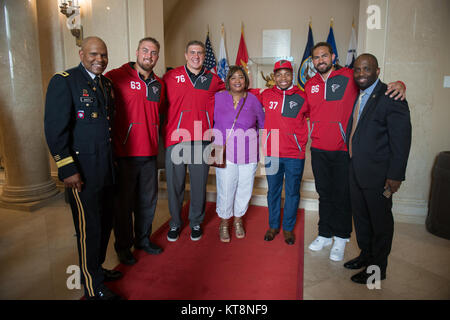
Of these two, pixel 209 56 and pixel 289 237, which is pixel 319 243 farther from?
pixel 209 56

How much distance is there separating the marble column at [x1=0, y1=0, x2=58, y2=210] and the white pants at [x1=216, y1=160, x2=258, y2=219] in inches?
106

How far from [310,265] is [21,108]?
160 inches

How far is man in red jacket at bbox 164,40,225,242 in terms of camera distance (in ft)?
8.66

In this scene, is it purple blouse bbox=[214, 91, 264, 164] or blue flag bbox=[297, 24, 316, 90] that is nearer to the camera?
purple blouse bbox=[214, 91, 264, 164]

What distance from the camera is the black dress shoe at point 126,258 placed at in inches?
96.4

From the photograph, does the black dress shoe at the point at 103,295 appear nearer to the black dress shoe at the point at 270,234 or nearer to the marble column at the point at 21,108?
the black dress shoe at the point at 270,234

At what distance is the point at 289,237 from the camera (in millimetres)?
2834

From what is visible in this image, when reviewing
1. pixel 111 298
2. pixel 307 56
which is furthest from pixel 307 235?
pixel 307 56

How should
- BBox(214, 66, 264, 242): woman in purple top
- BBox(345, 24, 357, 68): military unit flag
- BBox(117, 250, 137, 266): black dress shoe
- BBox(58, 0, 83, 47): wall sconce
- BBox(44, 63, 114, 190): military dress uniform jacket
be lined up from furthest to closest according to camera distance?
BBox(345, 24, 357, 68): military unit flag < BBox(58, 0, 83, 47): wall sconce < BBox(214, 66, 264, 242): woman in purple top < BBox(117, 250, 137, 266): black dress shoe < BBox(44, 63, 114, 190): military dress uniform jacket

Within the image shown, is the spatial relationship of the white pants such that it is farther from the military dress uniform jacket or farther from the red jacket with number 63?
the military dress uniform jacket

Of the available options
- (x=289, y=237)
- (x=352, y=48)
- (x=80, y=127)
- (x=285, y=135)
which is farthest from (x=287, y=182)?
(x=352, y=48)

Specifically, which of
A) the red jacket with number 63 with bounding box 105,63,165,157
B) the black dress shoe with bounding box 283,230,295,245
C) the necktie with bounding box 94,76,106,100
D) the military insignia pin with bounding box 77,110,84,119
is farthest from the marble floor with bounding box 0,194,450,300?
the necktie with bounding box 94,76,106,100
